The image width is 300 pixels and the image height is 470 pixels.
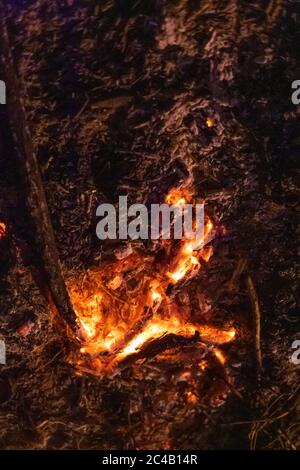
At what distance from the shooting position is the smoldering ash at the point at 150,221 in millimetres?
2537

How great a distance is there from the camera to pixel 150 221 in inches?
100

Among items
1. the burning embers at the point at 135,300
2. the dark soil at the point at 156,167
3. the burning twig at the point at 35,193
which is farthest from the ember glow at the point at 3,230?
the burning embers at the point at 135,300

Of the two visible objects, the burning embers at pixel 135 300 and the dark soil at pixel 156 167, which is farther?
the burning embers at pixel 135 300

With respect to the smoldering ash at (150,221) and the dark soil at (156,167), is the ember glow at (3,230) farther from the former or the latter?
the smoldering ash at (150,221)

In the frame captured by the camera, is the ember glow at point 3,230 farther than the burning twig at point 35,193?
Yes

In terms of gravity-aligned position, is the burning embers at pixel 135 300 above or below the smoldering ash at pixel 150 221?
below

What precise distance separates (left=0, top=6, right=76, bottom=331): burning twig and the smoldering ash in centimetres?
30

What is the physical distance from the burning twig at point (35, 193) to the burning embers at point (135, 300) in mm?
95

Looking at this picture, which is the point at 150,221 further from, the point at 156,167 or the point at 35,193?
the point at 35,193

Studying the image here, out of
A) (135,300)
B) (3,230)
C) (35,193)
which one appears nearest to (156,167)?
(35,193)

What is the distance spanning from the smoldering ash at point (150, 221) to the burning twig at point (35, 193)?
0.30 meters

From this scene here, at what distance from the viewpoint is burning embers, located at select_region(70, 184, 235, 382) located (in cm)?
258

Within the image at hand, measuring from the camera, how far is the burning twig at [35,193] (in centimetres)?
236

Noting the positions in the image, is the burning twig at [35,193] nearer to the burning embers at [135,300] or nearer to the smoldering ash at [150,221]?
the burning embers at [135,300]
